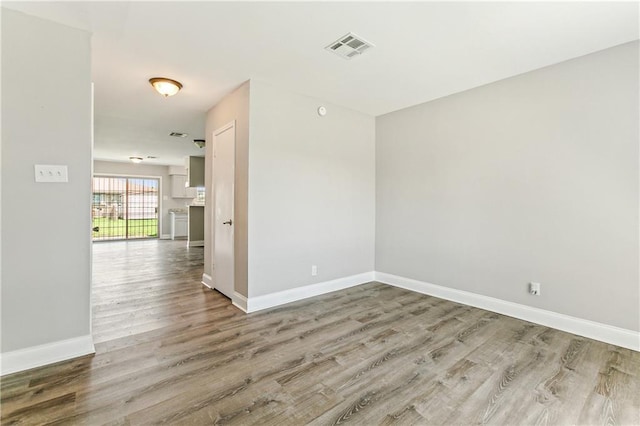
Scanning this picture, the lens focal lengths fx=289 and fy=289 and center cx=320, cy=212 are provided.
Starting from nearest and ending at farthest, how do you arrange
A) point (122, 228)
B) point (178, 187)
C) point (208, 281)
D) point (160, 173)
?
point (208, 281), point (122, 228), point (160, 173), point (178, 187)

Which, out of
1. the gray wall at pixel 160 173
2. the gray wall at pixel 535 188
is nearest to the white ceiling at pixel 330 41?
the gray wall at pixel 535 188

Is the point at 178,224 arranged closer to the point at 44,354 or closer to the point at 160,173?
the point at 160,173

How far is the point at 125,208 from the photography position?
31.5 ft

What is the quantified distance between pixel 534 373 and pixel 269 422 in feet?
6.18

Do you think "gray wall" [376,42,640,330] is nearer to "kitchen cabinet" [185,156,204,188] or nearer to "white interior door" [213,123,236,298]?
"white interior door" [213,123,236,298]

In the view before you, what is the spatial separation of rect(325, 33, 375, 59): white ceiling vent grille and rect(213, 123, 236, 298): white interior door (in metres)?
1.58

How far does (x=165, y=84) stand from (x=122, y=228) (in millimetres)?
8269

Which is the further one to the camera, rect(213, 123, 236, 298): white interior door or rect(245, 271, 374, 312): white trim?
rect(213, 123, 236, 298): white interior door

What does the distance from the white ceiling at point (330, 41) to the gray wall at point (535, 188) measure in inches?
12.3

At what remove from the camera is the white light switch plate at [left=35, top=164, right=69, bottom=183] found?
2.12m

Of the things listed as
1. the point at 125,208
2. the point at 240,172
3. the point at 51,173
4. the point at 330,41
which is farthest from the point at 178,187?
the point at 330,41

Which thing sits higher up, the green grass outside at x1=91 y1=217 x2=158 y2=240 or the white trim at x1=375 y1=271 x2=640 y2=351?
the green grass outside at x1=91 y1=217 x2=158 y2=240

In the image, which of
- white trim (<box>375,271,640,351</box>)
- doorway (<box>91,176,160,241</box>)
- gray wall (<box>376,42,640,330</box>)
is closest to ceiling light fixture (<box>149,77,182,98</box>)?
gray wall (<box>376,42,640,330</box>)

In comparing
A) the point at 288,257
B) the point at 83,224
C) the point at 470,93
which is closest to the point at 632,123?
the point at 470,93
